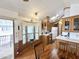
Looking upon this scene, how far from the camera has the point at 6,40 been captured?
5027mm

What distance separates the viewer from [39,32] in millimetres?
8781

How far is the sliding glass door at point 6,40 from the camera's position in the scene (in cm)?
466

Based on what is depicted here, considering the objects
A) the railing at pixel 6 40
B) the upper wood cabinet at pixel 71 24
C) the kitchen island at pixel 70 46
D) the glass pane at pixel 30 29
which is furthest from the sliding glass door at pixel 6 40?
the upper wood cabinet at pixel 71 24

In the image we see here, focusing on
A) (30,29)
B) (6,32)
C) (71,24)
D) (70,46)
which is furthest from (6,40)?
(71,24)

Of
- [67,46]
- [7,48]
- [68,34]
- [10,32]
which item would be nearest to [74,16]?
[68,34]

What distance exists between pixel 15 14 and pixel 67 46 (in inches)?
112

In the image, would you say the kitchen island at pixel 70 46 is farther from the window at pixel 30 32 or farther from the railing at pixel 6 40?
the window at pixel 30 32

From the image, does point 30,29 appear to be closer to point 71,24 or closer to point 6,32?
point 6,32

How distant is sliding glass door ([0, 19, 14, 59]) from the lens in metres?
4.66

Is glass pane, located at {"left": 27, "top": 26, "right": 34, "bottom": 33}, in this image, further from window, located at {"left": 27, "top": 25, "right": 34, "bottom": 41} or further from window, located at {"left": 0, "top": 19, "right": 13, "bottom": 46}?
window, located at {"left": 0, "top": 19, "right": 13, "bottom": 46}

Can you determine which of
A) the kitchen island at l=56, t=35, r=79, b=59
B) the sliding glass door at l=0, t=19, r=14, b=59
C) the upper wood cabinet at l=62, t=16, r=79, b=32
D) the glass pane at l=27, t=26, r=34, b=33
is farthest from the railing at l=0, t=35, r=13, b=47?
the upper wood cabinet at l=62, t=16, r=79, b=32

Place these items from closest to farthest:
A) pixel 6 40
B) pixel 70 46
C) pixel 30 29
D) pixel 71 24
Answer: pixel 70 46
pixel 6 40
pixel 71 24
pixel 30 29

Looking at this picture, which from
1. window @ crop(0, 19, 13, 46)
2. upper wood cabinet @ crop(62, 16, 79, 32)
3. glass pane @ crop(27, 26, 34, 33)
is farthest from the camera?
glass pane @ crop(27, 26, 34, 33)

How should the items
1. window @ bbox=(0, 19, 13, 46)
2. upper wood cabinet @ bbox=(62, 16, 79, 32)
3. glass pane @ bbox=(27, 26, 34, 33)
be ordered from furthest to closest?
glass pane @ bbox=(27, 26, 34, 33) < upper wood cabinet @ bbox=(62, 16, 79, 32) < window @ bbox=(0, 19, 13, 46)
